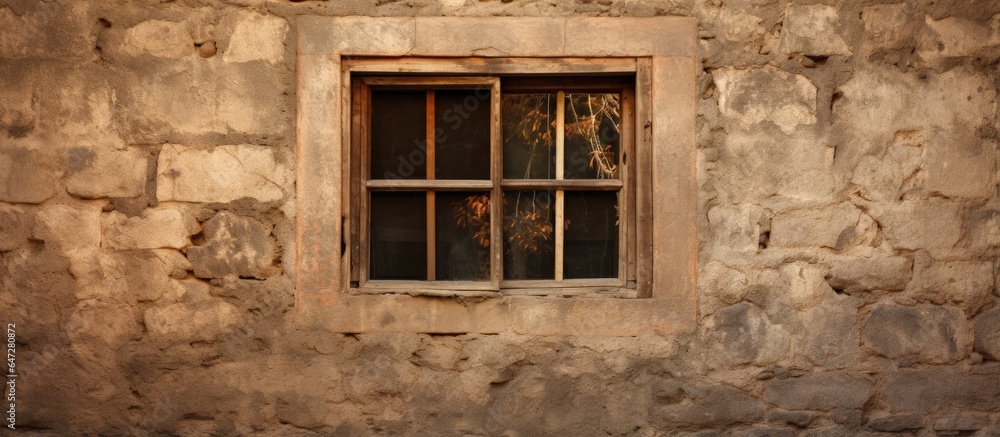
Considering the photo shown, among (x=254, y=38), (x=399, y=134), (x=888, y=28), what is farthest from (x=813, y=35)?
(x=254, y=38)

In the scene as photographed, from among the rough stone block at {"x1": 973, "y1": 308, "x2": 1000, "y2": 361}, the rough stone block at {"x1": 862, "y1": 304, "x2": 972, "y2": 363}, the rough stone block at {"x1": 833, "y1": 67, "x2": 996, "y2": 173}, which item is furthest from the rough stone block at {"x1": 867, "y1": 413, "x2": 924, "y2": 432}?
the rough stone block at {"x1": 833, "y1": 67, "x2": 996, "y2": 173}

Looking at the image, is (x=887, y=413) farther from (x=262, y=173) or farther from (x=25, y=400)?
(x=25, y=400)

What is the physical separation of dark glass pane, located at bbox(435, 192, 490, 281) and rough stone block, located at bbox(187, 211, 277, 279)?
0.69 m

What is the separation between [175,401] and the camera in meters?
2.95

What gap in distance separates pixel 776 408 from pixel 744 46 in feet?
4.67

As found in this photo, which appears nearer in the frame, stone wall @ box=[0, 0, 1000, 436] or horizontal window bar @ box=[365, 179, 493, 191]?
stone wall @ box=[0, 0, 1000, 436]

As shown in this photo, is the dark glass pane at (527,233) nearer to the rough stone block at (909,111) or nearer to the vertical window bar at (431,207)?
the vertical window bar at (431,207)

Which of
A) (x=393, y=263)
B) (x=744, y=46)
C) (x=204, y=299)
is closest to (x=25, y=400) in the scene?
(x=204, y=299)

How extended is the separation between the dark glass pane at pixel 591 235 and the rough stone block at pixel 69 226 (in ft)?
6.15

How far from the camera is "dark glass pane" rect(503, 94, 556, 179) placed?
3146 millimetres

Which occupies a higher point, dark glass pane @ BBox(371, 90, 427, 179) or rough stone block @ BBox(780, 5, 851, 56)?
rough stone block @ BBox(780, 5, 851, 56)

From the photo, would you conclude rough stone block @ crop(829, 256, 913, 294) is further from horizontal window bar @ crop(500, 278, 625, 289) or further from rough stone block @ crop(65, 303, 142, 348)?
rough stone block @ crop(65, 303, 142, 348)

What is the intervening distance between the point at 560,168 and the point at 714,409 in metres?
1.14

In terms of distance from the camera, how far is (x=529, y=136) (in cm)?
315
